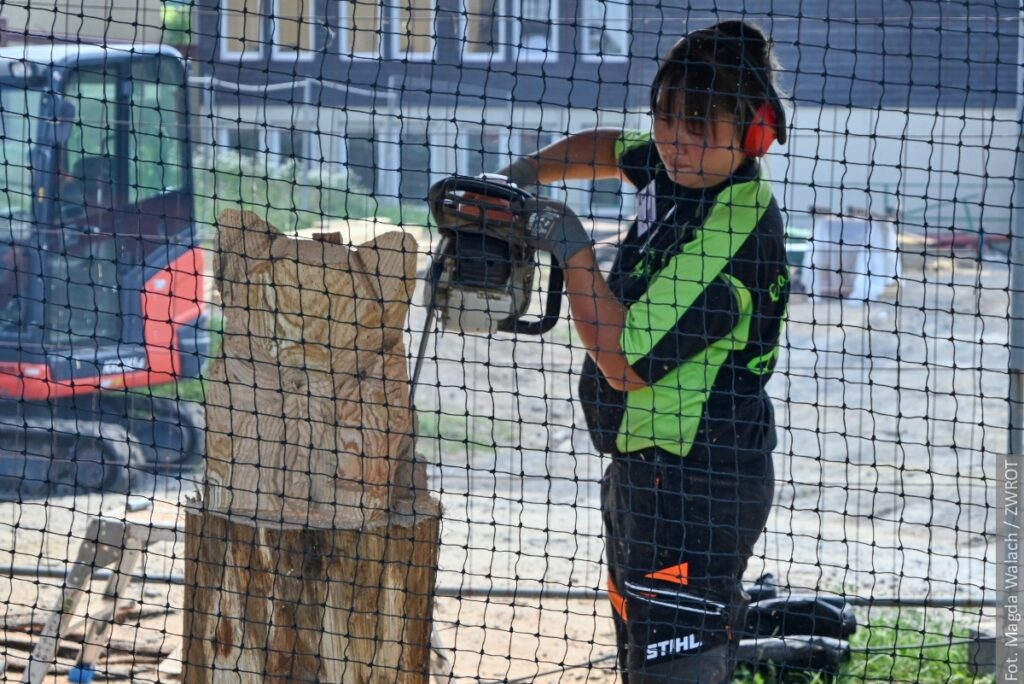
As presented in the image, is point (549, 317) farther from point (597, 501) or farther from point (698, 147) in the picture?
point (597, 501)

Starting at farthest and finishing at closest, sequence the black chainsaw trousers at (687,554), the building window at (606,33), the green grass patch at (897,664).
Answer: the building window at (606,33) < the green grass patch at (897,664) < the black chainsaw trousers at (687,554)

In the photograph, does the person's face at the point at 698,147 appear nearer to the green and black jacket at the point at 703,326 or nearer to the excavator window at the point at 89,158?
the green and black jacket at the point at 703,326

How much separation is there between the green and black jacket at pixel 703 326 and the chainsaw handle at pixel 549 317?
0.15 m

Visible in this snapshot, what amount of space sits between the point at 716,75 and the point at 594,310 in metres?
0.59

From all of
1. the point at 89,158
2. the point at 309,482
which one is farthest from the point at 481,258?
the point at 89,158

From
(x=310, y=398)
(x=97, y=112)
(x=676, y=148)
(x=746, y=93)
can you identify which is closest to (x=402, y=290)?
(x=310, y=398)

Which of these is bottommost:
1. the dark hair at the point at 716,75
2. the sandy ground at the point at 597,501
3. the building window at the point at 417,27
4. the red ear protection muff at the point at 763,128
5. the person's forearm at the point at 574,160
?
the sandy ground at the point at 597,501

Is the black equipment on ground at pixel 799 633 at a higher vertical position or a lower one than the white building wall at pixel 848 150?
lower

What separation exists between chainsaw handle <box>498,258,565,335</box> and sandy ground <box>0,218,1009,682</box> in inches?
3.2

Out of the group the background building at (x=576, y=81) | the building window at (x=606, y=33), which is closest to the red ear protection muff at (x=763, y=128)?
the background building at (x=576, y=81)

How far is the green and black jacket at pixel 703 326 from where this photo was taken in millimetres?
2539

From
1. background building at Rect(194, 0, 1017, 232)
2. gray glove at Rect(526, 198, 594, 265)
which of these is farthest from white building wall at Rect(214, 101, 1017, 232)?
gray glove at Rect(526, 198, 594, 265)

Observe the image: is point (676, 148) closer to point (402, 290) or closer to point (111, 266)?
point (402, 290)

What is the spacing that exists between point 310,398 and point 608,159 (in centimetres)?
102
